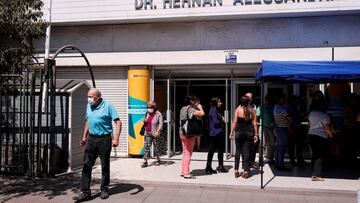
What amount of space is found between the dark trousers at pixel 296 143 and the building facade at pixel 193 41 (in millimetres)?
1464

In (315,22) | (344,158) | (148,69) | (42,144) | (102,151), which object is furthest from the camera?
(148,69)

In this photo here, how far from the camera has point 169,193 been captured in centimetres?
749

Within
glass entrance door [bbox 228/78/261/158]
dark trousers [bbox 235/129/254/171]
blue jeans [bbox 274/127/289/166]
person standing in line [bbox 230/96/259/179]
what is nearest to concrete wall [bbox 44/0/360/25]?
glass entrance door [bbox 228/78/261/158]

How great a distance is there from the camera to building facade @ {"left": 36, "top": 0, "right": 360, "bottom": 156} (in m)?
11.1

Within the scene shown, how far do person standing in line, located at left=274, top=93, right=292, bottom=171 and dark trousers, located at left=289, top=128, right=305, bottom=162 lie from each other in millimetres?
693

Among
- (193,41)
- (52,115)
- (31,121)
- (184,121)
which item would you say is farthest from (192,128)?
(193,41)

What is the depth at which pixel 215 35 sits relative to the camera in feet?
38.9

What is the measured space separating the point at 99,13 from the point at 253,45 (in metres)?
4.40

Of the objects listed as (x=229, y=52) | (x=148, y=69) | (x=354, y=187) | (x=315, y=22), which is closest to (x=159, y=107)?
(x=148, y=69)

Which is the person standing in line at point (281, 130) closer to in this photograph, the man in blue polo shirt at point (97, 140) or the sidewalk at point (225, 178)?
the sidewalk at point (225, 178)

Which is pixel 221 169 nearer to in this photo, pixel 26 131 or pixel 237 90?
pixel 237 90

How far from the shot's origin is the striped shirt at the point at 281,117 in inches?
379

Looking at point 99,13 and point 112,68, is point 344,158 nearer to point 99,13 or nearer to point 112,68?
point 112,68

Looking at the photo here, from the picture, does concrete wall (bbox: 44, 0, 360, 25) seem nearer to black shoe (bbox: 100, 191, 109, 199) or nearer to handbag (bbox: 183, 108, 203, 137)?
handbag (bbox: 183, 108, 203, 137)
